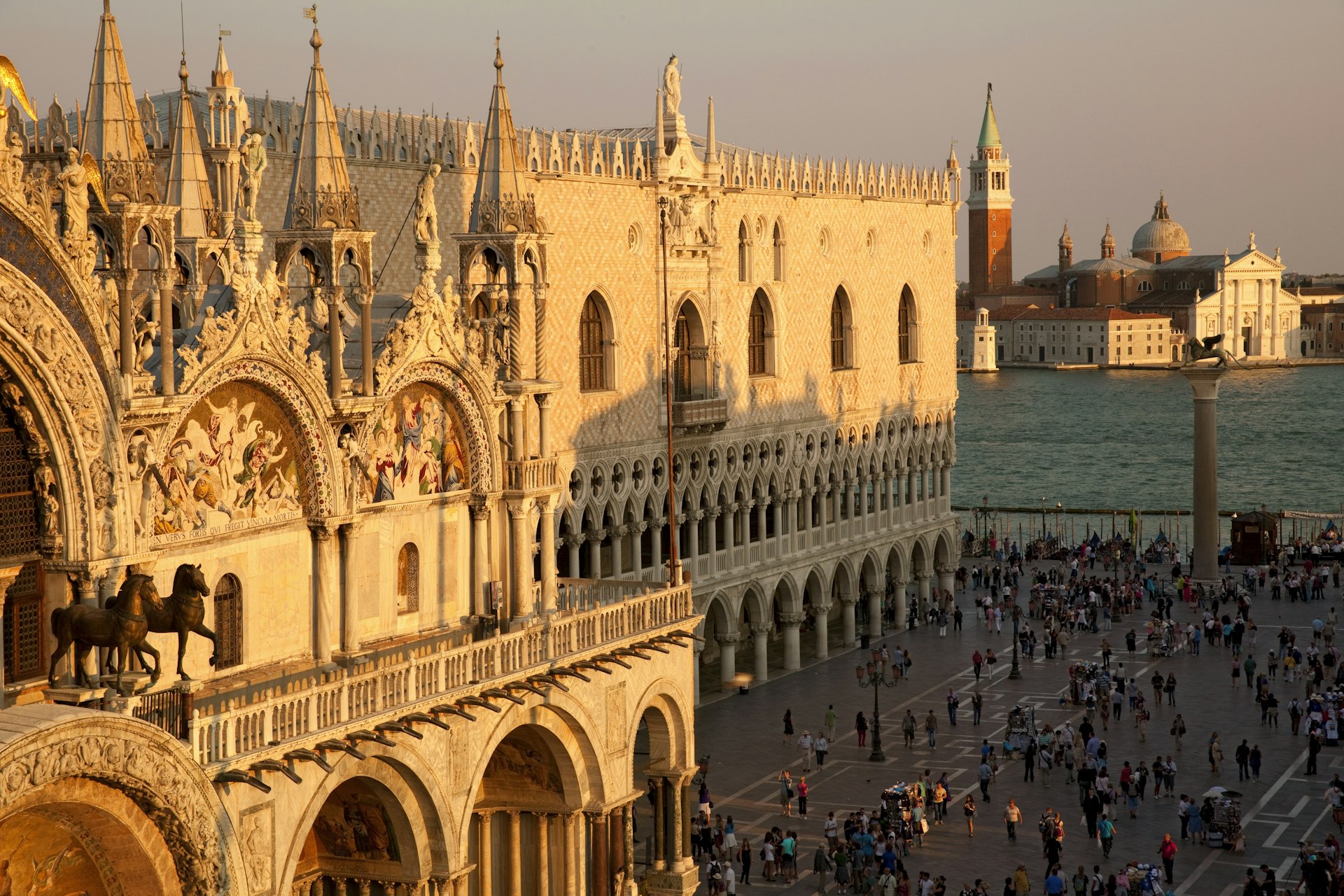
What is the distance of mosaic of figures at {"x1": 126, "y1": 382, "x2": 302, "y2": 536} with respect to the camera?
18375 mm

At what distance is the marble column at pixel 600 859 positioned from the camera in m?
24.5

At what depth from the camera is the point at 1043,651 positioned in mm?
47031

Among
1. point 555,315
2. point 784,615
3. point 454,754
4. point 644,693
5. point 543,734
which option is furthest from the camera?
point 784,615

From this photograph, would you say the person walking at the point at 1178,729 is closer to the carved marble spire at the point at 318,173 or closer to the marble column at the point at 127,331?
the carved marble spire at the point at 318,173

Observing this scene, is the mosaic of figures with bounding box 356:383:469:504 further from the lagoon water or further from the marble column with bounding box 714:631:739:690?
the lagoon water

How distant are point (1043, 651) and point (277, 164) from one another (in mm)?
23145

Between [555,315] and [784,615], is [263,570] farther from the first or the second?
[784,615]

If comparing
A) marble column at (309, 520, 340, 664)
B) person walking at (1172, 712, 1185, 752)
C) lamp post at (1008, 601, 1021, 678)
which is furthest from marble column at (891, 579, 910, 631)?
marble column at (309, 520, 340, 664)

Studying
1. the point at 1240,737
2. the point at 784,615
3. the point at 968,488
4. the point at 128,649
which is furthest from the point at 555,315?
the point at 968,488

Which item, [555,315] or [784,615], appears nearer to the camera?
[555,315]

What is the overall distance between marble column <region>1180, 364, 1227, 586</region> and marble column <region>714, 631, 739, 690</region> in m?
18.2

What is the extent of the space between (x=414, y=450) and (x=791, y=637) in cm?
2349

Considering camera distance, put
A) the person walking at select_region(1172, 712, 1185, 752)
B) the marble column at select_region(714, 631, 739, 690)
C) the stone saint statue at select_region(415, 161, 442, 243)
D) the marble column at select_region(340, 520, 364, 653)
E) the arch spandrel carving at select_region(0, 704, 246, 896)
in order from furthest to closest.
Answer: the marble column at select_region(714, 631, 739, 690) → the person walking at select_region(1172, 712, 1185, 752) → the stone saint statue at select_region(415, 161, 442, 243) → the marble column at select_region(340, 520, 364, 653) → the arch spandrel carving at select_region(0, 704, 246, 896)

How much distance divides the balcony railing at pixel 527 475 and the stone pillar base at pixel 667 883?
17.5ft
